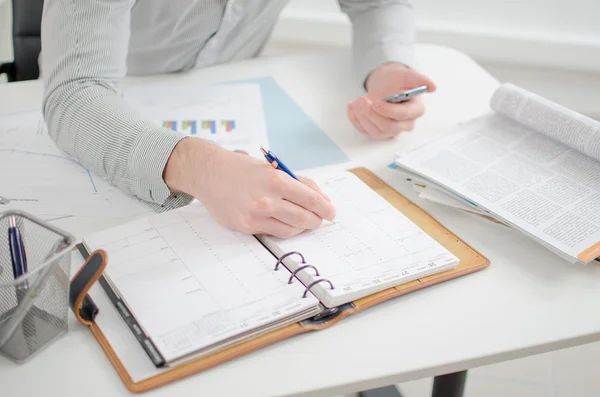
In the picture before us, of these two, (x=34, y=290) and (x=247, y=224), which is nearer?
(x=34, y=290)

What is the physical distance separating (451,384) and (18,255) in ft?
2.37

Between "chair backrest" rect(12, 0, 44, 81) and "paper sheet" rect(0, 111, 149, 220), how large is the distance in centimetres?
42

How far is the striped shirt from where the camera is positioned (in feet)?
2.99

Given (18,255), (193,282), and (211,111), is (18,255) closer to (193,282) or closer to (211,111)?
(193,282)

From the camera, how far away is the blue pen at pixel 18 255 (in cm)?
63

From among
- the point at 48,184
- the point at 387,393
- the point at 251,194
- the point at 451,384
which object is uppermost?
the point at 251,194

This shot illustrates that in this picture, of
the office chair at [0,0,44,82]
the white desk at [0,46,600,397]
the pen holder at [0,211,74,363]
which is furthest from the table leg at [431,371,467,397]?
the office chair at [0,0,44,82]

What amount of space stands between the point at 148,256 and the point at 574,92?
1.84m

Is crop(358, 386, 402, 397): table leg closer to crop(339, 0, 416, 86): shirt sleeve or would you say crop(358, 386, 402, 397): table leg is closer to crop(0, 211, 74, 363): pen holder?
crop(339, 0, 416, 86): shirt sleeve

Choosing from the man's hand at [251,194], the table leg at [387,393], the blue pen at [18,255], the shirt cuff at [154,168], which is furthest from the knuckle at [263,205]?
the table leg at [387,393]

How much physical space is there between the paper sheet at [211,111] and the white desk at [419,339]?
296 mm

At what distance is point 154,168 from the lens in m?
0.89

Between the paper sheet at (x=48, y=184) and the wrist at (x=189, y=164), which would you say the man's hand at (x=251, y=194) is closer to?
the wrist at (x=189, y=164)

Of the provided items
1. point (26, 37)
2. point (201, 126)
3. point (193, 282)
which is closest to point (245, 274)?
point (193, 282)
